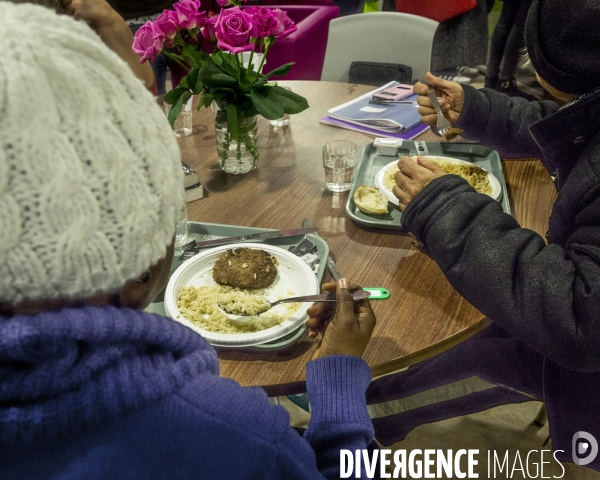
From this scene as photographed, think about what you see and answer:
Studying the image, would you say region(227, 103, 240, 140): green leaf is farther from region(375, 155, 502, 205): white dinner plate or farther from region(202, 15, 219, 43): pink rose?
region(375, 155, 502, 205): white dinner plate

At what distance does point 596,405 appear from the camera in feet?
3.33

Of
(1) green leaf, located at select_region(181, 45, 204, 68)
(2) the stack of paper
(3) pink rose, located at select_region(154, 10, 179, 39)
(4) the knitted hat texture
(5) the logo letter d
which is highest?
(4) the knitted hat texture

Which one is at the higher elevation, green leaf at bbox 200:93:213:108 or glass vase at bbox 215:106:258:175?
green leaf at bbox 200:93:213:108

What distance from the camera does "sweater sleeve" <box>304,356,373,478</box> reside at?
2.38 ft

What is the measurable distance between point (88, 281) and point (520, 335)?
2.42ft

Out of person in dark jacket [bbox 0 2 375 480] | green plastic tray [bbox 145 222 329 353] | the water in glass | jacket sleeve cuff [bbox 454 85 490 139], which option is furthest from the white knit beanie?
jacket sleeve cuff [bbox 454 85 490 139]

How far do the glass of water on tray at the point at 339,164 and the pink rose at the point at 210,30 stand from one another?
393mm

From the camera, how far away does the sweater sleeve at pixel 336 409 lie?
2.38ft

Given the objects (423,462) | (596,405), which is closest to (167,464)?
(596,405)

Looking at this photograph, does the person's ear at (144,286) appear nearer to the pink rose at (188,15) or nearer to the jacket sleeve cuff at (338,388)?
the jacket sleeve cuff at (338,388)

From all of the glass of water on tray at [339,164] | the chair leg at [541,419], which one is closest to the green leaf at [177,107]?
the glass of water on tray at [339,164]

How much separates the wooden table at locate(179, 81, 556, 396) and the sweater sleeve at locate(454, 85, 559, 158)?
0.18ft

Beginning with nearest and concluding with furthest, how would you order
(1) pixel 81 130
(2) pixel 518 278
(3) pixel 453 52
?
(1) pixel 81 130 < (2) pixel 518 278 < (3) pixel 453 52

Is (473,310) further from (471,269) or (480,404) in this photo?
(480,404)
